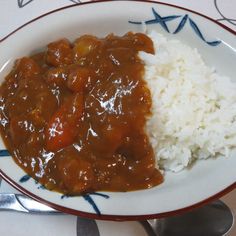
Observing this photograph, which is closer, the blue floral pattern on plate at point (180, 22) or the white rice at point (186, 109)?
the white rice at point (186, 109)

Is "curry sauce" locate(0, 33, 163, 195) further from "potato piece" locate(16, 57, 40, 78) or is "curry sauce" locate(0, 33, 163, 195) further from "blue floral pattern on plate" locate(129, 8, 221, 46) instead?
"blue floral pattern on plate" locate(129, 8, 221, 46)

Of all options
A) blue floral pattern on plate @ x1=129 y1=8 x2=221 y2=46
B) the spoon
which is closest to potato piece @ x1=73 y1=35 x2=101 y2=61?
blue floral pattern on plate @ x1=129 y1=8 x2=221 y2=46

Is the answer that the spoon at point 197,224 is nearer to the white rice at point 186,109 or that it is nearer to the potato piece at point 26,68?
the white rice at point 186,109

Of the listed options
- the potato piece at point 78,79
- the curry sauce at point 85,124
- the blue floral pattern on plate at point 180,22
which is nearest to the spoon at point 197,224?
the curry sauce at point 85,124

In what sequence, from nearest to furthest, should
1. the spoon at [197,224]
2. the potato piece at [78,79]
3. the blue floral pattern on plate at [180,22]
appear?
the spoon at [197,224] < the potato piece at [78,79] < the blue floral pattern on plate at [180,22]

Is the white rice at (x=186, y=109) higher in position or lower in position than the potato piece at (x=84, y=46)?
lower

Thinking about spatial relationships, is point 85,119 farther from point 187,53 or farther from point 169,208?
point 187,53
